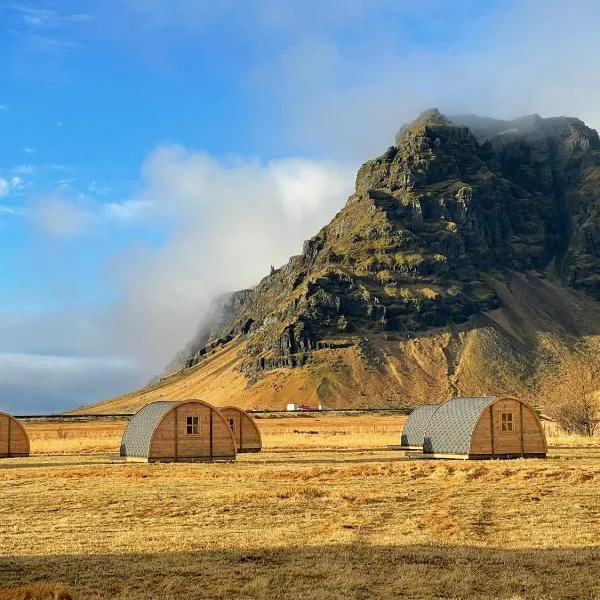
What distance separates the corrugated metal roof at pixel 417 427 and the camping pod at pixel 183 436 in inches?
762

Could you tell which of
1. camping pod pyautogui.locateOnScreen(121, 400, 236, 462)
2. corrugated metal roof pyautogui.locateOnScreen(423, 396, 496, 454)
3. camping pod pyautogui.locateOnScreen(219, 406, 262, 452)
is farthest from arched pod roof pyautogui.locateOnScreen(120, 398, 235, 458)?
corrugated metal roof pyautogui.locateOnScreen(423, 396, 496, 454)

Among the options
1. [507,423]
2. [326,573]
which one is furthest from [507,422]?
[326,573]

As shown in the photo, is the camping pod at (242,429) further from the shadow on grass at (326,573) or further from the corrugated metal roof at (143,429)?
the shadow on grass at (326,573)

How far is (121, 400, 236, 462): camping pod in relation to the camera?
49.0m

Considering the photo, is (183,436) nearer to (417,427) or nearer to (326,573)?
(417,427)

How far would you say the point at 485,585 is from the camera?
16.3m

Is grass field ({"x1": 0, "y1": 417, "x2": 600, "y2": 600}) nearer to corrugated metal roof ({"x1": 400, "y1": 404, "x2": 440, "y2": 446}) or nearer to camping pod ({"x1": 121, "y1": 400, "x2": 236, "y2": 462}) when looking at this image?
camping pod ({"x1": 121, "y1": 400, "x2": 236, "y2": 462})

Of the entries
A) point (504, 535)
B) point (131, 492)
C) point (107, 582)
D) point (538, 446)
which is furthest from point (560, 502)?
point (538, 446)

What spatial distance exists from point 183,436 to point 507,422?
63.7 feet

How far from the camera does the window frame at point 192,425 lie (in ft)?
164

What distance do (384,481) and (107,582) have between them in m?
20.6

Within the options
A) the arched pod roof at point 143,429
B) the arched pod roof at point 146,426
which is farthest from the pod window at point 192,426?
the arched pod roof at point 143,429

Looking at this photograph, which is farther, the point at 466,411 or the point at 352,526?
the point at 466,411

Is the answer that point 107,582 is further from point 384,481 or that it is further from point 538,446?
point 538,446
